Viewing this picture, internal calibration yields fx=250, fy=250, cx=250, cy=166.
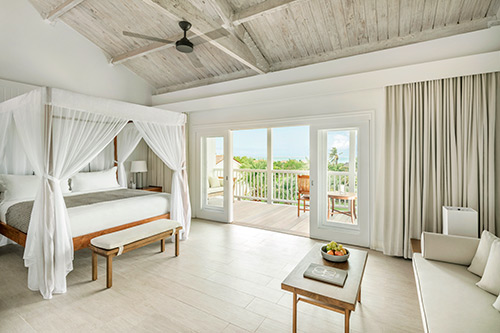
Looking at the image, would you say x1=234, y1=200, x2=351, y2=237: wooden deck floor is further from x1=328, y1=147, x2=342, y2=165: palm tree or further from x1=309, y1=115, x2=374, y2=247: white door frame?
x1=328, y1=147, x2=342, y2=165: palm tree

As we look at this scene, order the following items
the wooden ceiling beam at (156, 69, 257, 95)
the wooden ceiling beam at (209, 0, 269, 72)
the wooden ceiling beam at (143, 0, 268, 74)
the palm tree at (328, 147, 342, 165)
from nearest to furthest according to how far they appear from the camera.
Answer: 1. the wooden ceiling beam at (143, 0, 268, 74)
2. the wooden ceiling beam at (209, 0, 269, 72)
3. the palm tree at (328, 147, 342, 165)
4. the wooden ceiling beam at (156, 69, 257, 95)

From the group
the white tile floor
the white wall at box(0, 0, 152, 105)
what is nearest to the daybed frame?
the white tile floor

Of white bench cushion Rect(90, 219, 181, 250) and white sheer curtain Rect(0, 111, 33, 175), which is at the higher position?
white sheer curtain Rect(0, 111, 33, 175)

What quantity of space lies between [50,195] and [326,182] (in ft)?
12.1

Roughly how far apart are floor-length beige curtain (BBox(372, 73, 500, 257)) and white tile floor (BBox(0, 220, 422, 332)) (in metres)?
0.61

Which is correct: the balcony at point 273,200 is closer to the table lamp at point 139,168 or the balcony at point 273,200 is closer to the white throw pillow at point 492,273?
the table lamp at point 139,168

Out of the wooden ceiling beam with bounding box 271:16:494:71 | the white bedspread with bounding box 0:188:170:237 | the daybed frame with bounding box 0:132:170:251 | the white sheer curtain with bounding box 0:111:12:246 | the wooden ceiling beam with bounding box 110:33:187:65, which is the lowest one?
the daybed frame with bounding box 0:132:170:251

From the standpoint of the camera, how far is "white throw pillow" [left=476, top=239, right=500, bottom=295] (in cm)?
176

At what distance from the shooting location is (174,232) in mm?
3439

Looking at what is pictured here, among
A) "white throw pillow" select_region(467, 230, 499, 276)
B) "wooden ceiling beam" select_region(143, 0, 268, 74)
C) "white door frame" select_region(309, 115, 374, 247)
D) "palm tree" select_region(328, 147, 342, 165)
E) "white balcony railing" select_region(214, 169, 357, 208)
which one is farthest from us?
"white balcony railing" select_region(214, 169, 357, 208)

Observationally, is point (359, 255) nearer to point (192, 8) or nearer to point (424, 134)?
point (424, 134)

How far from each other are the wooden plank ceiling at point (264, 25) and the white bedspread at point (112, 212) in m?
2.29

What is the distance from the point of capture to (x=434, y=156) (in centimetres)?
319

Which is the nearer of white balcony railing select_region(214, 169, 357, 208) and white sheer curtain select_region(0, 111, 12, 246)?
white sheer curtain select_region(0, 111, 12, 246)
